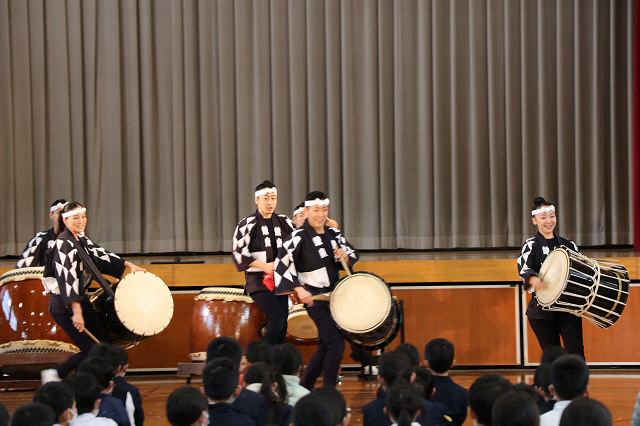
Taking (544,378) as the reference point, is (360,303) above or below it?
above

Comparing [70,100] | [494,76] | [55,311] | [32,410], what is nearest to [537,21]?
[494,76]

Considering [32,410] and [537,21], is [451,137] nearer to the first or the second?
[537,21]

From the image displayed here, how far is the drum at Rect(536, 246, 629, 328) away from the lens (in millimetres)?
3852

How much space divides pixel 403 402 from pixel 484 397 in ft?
0.88

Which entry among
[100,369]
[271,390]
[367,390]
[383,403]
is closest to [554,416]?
[383,403]

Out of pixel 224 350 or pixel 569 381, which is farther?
pixel 224 350

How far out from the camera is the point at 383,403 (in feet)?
7.92

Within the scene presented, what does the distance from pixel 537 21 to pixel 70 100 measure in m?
4.63

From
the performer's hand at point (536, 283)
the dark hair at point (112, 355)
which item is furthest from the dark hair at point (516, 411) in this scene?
the performer's hand at point (536, 283)

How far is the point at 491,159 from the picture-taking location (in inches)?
270

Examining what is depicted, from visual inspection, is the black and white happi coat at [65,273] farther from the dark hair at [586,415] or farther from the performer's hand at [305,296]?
the dark hair at [586,415]

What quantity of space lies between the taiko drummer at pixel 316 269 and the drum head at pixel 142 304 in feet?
2.63

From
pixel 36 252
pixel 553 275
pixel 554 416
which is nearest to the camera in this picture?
pixel 554 416

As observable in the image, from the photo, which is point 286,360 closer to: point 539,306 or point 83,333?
point 83,333
